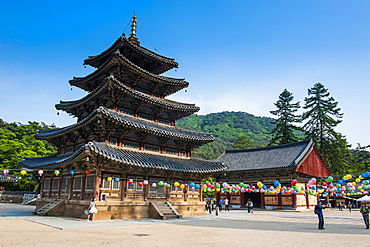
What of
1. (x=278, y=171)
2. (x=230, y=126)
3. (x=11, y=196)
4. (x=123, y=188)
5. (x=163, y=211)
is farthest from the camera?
(x=230, y=126)

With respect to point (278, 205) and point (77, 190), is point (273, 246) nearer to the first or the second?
A: point (77, 190)

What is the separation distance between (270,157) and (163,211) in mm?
24757

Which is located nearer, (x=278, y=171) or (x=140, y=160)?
(x=140, y=160)

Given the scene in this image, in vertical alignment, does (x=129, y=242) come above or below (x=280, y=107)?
below

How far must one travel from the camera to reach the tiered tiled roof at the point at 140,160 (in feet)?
60.7

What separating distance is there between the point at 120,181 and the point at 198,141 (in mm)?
8995

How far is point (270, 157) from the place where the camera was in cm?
4181

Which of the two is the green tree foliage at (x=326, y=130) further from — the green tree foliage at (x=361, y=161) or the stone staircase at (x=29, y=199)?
the stone staircase at (x=29, y=199)

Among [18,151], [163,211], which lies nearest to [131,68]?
[163,211]

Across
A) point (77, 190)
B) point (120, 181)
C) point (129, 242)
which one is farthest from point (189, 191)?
point (129, 242)

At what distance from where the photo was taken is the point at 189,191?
2609 cm

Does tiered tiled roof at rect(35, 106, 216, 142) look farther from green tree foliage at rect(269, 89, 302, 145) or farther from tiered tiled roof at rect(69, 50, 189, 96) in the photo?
green tree foliage at rect(269, 89, 302, 145)

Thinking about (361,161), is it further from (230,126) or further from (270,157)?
(230,126)

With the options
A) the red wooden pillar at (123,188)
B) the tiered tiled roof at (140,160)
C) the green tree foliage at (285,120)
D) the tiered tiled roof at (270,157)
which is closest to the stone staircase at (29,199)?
the tiered tiled roof at (140,160)
